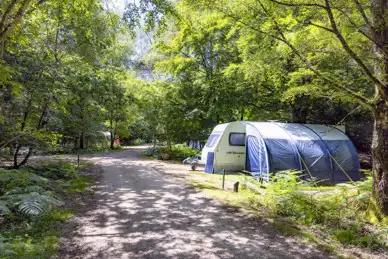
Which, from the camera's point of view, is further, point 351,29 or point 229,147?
point 229,147

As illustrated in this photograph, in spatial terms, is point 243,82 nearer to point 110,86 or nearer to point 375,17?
point 110,86

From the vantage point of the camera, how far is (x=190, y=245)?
400 centimetres

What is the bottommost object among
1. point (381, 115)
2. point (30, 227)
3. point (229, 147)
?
point (30, 227)

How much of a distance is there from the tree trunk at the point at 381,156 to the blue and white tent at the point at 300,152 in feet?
14.9

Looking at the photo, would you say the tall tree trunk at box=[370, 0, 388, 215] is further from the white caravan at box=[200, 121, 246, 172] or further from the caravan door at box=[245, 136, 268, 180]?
Result: the white caravan at box=[200, 121, 246, 172]

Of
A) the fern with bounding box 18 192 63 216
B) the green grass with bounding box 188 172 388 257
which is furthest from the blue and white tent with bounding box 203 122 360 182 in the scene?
the fern with bounding box 18 192 63 216

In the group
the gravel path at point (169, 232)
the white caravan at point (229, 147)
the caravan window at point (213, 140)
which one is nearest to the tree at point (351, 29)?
the gravel path at point (169, 232)

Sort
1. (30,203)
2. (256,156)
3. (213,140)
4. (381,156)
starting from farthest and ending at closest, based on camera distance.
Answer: (213,140) → (256,156) → (381,156) → (30,203)

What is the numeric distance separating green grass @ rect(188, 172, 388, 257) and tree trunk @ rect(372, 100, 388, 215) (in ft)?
0.75

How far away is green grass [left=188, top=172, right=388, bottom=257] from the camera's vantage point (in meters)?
4.21

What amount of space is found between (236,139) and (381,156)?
736 cm

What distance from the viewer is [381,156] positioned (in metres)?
4.96

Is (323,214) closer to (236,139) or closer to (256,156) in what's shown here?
(256,156)

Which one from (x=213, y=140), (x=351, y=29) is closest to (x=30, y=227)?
(x=351, y=29)
